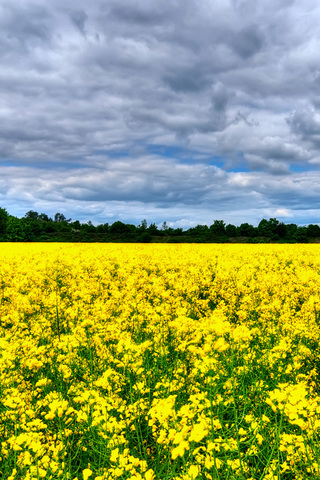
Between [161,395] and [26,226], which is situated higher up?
[26,226]

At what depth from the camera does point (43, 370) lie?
466cm

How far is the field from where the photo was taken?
8.58 ft

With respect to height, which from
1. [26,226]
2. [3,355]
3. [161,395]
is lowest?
[161,395]

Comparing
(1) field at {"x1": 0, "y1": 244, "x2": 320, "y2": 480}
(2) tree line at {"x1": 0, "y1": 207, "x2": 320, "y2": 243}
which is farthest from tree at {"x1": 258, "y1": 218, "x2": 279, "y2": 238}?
(1) field at {"x1": 0, "y1": 244, "x2": 320, "y2": 480}

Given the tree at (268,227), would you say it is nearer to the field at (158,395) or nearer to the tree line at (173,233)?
the tree line at (173,233)

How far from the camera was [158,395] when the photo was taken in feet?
12.1

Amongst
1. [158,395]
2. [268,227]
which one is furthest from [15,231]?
[158,395]

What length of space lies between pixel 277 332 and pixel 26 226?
227 feet

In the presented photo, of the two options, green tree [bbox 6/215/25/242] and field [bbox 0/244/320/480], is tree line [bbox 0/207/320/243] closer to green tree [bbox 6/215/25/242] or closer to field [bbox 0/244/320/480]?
green tree [bbox 6/215/25/242]

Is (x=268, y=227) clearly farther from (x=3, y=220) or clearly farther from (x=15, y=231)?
(x=3, y=220)

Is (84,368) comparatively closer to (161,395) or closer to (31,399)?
(31,399)

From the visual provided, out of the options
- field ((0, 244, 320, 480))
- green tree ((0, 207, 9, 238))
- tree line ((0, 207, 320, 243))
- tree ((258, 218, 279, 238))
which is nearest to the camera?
field ((0, 244, 320, 480))

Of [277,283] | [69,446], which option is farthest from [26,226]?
[69,446]

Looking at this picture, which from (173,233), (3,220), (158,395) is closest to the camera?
(158,395)
